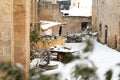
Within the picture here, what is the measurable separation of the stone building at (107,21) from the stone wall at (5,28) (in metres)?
15.7

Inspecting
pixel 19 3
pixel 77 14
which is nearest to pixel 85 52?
pixel 19 3

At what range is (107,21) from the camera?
25766mm

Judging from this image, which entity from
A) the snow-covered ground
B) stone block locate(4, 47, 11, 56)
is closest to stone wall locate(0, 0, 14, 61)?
stone block locate(4, 47, 11, 56)

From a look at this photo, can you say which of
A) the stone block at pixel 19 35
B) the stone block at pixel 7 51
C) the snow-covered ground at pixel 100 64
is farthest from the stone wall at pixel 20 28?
the snow-covered ground at pixel 100 64

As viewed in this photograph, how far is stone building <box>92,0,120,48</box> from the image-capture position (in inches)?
903

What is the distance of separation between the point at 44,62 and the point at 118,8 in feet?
33.3

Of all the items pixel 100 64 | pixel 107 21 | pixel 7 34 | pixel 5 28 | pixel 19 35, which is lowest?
pixel 100 64

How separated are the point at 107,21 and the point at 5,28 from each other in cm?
1934

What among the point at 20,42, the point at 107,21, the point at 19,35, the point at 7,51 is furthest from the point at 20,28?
the point at 107,21

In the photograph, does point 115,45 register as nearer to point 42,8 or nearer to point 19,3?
point 42,8

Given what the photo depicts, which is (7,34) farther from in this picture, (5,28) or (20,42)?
(20,42)

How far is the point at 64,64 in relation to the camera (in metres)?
1.97

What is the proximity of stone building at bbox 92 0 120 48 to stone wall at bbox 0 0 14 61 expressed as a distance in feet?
51.4

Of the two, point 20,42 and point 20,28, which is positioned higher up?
point 20,28
